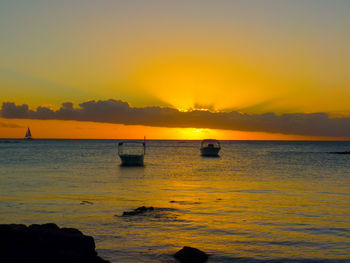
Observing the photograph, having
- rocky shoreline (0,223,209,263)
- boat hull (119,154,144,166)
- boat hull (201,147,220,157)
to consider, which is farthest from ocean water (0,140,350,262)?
boat hull (201,147,220,157)

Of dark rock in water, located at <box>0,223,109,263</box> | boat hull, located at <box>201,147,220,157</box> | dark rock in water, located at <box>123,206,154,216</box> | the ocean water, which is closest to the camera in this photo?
dark rock in water, located at <box>0,223,109,263</box>

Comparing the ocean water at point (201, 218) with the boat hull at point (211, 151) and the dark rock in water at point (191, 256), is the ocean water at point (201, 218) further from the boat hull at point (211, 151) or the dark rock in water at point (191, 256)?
the boat hull at point (211, 151)

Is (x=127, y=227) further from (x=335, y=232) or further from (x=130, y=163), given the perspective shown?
(x=130, y=163)

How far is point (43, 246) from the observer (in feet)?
44.8

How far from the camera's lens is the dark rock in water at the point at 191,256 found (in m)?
16.0

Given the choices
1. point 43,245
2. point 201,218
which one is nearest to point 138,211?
point 201,218

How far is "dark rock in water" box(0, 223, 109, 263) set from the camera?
514 inches

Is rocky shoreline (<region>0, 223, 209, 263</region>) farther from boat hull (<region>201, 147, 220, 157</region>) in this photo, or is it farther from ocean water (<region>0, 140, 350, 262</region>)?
boat hull (<region>201, 147, 220, 157</region>)

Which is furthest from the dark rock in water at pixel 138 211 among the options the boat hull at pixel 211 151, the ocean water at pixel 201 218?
the boat hull at pixel 211 151

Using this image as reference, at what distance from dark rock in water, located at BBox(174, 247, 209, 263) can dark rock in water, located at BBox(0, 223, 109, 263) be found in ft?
11.1

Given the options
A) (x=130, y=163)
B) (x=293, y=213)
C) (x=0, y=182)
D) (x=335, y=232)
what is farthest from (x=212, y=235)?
(x=130, y=163)

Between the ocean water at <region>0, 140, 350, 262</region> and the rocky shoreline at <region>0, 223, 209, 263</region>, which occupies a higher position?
the rocky shoreline at <region>0, 223, 209, 263</region>

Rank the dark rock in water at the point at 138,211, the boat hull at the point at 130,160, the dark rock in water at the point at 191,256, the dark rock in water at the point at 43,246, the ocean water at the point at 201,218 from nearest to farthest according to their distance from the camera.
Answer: the dark rock in water at the point at 43,246, the dark rock in water at the point at 191,256, the ocean water at the point at 201,218, the dark rock in water at the point at 138,211, the boat hull at the point at 130,160

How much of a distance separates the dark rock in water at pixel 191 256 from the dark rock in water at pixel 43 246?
3.38m
